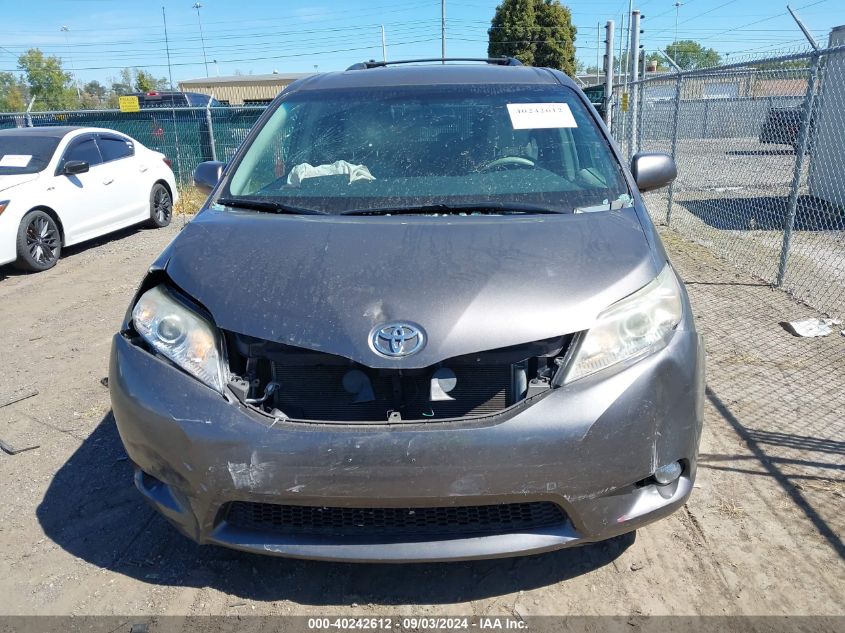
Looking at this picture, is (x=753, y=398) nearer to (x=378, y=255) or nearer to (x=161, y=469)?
(x=378, y=255)

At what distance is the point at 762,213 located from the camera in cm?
1038

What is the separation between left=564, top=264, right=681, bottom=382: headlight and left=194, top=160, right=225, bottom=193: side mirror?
216 centimetres

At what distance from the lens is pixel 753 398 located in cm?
406

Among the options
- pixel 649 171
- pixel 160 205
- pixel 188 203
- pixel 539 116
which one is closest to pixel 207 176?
pixel 539 116

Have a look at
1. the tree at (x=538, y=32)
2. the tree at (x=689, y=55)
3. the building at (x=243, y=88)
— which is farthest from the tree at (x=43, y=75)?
the tree at (x=689, y=55)

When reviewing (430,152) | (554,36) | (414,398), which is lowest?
(414,398)

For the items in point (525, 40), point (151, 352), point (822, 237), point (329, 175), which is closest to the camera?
point (151, 352)

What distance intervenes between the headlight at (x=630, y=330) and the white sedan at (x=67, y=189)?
289 inches

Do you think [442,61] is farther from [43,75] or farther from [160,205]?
[43,75]

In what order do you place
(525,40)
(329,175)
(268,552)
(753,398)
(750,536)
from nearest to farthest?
(268,552) < (750,536) < (329,175) < (753,398) < (525,40)

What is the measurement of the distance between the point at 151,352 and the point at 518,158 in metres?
1.84

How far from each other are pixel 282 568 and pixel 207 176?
2032 mm

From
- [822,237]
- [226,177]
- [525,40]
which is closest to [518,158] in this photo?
[226,177]

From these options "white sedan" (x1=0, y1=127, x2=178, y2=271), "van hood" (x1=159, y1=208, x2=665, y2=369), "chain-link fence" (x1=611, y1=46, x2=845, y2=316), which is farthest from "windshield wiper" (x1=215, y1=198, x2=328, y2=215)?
"white sedan" (x1=0, y1=127, x2=178, y2=271)
